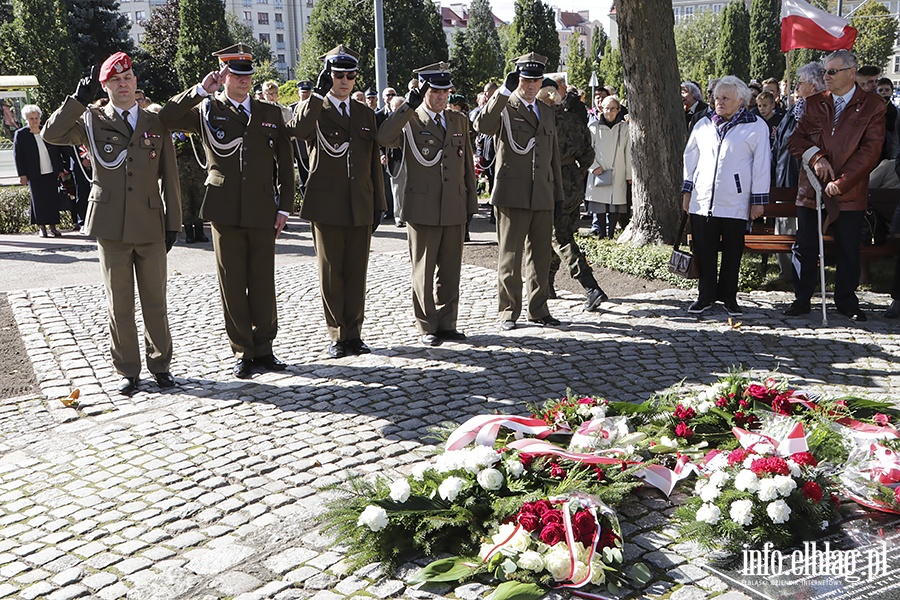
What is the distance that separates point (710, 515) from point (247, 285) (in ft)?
13.5

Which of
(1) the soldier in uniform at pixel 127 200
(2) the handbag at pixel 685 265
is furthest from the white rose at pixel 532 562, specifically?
(2) the handbag at pixel 685 265

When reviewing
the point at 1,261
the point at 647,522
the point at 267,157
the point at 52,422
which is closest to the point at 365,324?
the point at 267,157

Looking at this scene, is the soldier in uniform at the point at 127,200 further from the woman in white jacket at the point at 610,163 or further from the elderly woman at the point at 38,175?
the elderly woman at the point at 38,175

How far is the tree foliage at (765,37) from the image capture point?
5912cm

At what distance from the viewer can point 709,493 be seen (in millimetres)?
3932

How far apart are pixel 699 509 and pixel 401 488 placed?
4.22 ft

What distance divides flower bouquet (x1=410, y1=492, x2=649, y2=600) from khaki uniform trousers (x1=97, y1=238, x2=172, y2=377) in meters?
3.48

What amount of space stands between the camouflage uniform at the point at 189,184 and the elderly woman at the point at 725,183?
7.55m

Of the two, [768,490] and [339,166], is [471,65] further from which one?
[768,490]

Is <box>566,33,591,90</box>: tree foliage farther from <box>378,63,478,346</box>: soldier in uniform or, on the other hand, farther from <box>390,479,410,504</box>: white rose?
<box>390,479,410,504</box>: white rose

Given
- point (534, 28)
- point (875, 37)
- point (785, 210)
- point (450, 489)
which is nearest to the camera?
point (450, 489)

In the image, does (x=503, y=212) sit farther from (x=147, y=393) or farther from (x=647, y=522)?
(x=647, y=522)

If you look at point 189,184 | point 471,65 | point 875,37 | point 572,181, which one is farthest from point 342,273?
point 875,37

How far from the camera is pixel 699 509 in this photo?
393 cm
